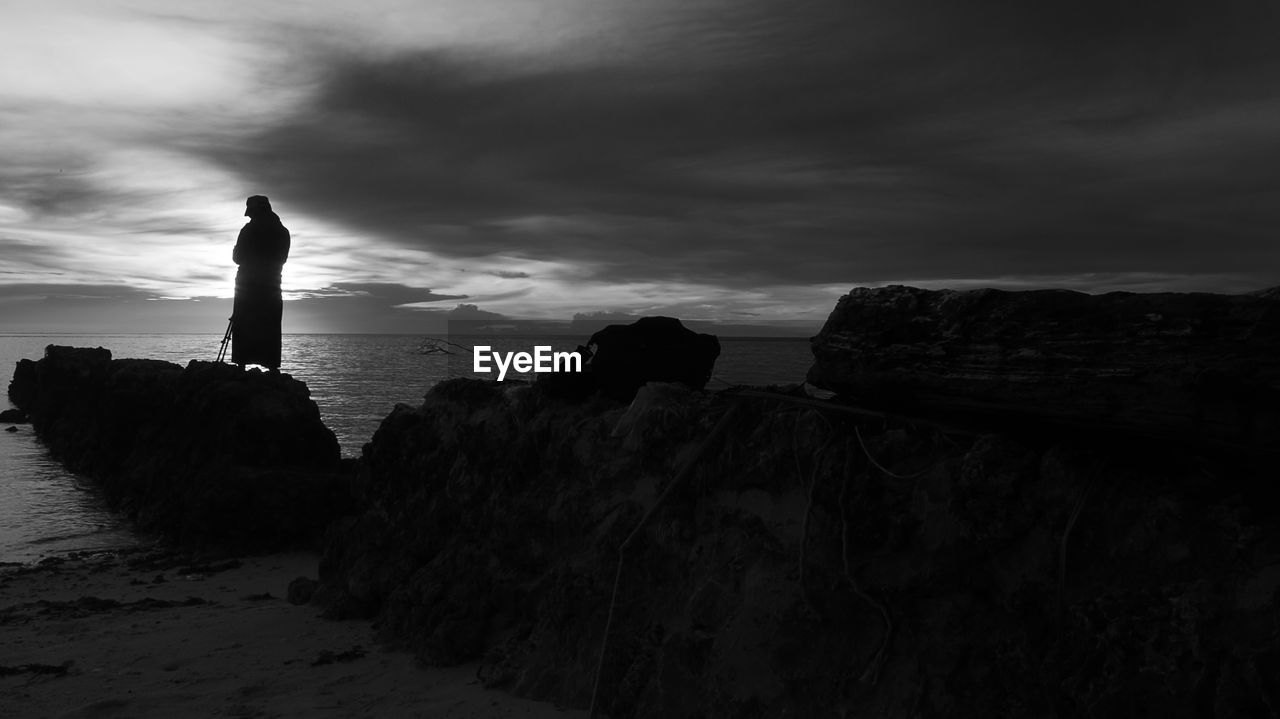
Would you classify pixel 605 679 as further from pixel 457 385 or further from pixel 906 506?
pixel 457 385

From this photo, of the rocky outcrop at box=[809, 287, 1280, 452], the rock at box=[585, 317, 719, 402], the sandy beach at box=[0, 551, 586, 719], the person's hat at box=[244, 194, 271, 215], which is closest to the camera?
the rocky outcrop at box=[809, 287, 1280, 452]

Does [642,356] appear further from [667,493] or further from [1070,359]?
[1070,359]

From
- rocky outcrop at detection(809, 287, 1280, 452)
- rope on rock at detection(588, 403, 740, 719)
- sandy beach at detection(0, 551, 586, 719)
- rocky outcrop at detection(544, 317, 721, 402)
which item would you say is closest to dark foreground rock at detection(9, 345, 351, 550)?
sandy beach at detection(0, 551, 586, 719)

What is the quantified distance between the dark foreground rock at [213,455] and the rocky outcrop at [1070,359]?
12.1 meters

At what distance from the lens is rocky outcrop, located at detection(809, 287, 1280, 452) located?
142 inches

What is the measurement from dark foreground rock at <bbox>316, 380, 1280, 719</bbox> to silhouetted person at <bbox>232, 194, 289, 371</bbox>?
53.4 feet

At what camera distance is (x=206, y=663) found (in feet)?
25.3

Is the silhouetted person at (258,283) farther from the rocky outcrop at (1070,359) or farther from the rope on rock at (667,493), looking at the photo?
the rocky outcrop at (1070,359)

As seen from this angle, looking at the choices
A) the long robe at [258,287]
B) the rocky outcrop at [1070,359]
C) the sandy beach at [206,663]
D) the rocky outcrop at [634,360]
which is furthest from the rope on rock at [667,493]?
the long robe at [258,287]

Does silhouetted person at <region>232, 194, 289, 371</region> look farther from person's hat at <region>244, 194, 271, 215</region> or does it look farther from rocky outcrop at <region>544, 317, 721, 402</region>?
rocky outcrop at <region>544, 317, 721, 402</region>

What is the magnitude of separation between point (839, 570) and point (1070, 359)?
1975 mm

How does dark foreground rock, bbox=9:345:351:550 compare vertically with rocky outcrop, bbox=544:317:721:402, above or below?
below

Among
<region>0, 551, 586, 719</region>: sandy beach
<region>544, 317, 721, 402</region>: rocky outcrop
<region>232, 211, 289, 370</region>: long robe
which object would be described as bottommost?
<region>0, 551, 586, 719</region>: sandy beach

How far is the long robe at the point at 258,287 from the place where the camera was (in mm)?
21750
